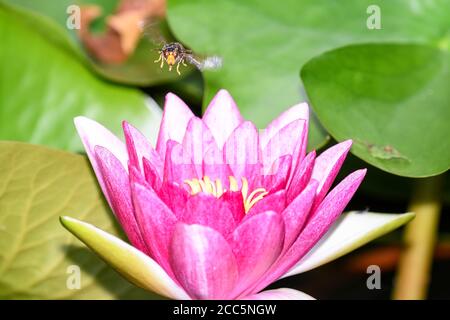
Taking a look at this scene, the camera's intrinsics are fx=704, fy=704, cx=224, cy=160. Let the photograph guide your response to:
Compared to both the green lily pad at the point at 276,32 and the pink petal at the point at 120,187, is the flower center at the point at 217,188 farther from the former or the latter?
the green lily pad at the point at 276,32

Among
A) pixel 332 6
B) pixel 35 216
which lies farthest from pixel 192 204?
pixel 332 6

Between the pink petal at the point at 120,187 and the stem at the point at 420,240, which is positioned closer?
the pink petal at the point at 120,187

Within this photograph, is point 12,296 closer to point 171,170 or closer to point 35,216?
point 35,216

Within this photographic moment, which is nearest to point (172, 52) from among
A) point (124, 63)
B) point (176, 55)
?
point (176, 55)

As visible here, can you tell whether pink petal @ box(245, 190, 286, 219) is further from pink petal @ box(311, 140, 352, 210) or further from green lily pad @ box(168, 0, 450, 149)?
green lily pad @ box(168, 0, 450, 149)

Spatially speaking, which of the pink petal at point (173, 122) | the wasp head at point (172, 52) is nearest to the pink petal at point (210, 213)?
the pink petal at point (173, 122)

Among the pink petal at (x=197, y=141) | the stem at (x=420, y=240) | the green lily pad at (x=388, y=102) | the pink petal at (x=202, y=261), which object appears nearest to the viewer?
the pink petal at (x=202, y=261)

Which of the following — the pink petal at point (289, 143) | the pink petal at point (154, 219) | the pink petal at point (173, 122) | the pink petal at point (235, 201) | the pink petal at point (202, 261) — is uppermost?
the pink petal at point (173, 122)
